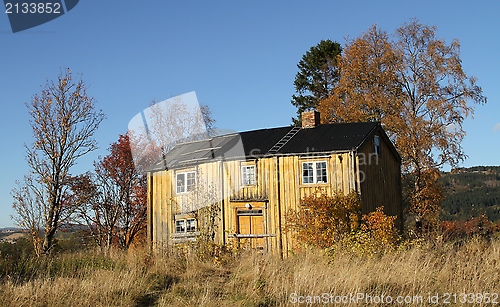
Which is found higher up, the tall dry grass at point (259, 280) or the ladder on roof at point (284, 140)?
the ladder on roof at point (284, 140)

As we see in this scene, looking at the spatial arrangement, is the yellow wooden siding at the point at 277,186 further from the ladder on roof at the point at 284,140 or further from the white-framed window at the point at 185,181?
the ladder on roof at the point at 284,140

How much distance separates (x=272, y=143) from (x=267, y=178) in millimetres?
2208

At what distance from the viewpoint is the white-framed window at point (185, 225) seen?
25500 millimetres

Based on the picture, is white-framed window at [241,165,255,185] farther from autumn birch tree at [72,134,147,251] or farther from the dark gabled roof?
autumn birch tree at [72,134,147,251]

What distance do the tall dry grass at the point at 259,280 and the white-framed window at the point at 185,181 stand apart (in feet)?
41.8

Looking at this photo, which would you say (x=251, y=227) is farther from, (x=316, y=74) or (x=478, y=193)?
(x=478, y=193)

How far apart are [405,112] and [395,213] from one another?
22.8 ft

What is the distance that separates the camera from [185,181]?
26281 millimetres

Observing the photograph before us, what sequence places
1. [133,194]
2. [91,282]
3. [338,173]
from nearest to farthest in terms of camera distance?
1. [91,282]
2. [338,173]
3. [133,194]

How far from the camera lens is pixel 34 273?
39.7 feet

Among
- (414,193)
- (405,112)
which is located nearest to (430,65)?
(405,112)

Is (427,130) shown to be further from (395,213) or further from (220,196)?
(220,196)

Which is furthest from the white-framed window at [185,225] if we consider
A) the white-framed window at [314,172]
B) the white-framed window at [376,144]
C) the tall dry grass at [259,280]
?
the tall dry grass at [259,280]

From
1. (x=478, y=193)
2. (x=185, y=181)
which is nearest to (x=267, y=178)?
(x=185, y=181)
